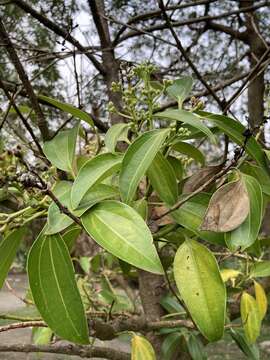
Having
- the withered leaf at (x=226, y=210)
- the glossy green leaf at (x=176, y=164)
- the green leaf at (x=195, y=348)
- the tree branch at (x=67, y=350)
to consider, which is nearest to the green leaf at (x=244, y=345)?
the green leaf at (x=195, y=348)

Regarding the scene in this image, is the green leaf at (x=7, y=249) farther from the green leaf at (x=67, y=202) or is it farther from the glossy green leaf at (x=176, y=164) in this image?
the glossy green leaf at (x=176, y=164)

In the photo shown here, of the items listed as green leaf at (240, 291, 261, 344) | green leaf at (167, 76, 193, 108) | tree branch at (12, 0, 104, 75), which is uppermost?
tree branch at (12, 0, 104, 75)

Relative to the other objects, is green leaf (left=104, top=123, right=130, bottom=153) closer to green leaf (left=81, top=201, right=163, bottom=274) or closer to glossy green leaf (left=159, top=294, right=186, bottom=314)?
green leaf (left=81, top=201, right=163, bottom=274)

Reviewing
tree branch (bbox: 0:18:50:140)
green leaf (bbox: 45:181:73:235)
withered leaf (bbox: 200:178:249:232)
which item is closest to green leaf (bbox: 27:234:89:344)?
green leaf (bbox: 45:181:73:235)

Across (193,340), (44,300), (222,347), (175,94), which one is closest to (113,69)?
(175,94)

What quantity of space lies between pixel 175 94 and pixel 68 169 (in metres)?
0.16

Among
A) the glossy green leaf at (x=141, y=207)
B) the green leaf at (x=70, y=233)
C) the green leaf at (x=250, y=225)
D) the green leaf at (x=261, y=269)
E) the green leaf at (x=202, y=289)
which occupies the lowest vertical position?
the green leaf at (x=261, y=269)

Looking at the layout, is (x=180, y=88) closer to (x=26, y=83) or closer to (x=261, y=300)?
(x=26, y=83)

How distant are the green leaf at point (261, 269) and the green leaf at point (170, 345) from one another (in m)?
0.18

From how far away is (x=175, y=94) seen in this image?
0.56 metres

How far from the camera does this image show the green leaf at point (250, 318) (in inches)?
27.2

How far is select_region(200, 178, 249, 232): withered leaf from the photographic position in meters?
0.41

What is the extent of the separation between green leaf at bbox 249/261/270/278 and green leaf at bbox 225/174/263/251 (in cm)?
34

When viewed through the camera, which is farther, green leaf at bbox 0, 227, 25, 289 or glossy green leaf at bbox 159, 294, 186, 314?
glossy green leaf at bbox 159, 294, 186, 314
